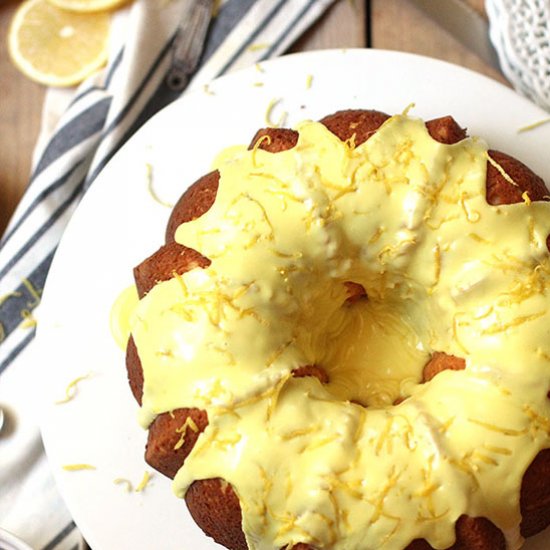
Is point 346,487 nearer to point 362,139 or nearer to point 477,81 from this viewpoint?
point 362,139

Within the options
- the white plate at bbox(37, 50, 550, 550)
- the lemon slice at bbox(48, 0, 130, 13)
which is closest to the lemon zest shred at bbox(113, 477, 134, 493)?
the white plate at bbox(37, 50, 550, 550)

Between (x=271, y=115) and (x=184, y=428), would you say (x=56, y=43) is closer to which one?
(x=271, y=115)

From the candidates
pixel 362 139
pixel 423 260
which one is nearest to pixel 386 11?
pixel 362 139

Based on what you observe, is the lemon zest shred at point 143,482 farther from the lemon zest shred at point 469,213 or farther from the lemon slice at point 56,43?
the lemon slice at point 56,43

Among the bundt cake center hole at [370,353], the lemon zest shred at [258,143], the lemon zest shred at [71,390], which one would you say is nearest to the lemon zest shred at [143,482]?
the lemon zest shred at [71,390]

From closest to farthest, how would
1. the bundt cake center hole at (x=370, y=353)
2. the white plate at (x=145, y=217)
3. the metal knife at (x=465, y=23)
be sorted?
the bundt cake center hole at (x=370, y=353) → the white plate at (x=145, y=217) → the metal knife at (x=465, y=23)

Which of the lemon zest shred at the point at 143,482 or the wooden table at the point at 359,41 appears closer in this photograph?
the lemon zest shred at the point at 143,482

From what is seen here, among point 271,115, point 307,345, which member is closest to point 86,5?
point 271,115
